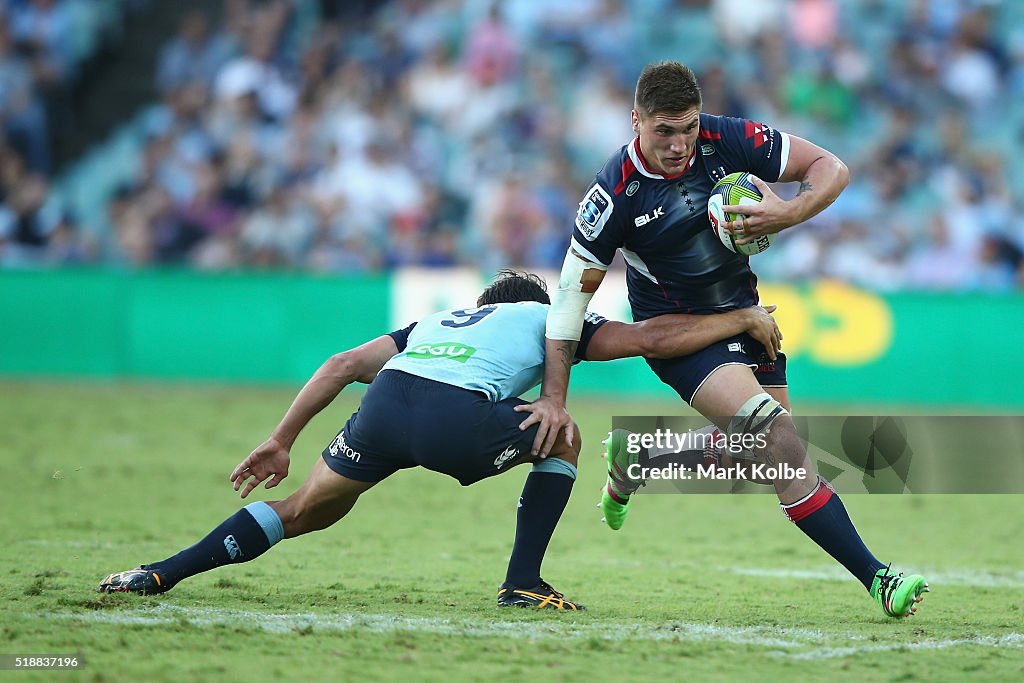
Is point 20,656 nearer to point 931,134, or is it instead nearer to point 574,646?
point 574,646

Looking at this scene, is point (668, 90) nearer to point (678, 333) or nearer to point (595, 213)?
point (595, 213)

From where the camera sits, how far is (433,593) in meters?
6.16

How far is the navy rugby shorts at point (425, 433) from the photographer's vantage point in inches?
219

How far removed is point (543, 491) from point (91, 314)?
11608mm

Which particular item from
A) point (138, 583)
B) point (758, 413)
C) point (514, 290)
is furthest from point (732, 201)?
point (138, 583)

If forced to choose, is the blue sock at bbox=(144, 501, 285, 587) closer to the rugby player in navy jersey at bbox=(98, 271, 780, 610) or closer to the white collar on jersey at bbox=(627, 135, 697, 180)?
the rugby player in navy jersey at bbox=(98, 271, 780, 610)

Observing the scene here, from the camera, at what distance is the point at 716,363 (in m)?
6.11

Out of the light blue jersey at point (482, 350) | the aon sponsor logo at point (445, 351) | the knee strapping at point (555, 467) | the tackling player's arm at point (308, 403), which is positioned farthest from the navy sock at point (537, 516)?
the tackling player's arm at point (308, 403)

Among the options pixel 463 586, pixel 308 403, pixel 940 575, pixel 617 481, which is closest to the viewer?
pixel 308 403

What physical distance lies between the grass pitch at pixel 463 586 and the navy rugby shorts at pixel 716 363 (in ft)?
3.35

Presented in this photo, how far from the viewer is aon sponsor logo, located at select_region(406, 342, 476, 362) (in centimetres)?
572

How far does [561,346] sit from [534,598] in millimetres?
1117

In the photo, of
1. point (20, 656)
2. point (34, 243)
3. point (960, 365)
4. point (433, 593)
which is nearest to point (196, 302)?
point (34, 243)

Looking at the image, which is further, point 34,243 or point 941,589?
point 34,243
